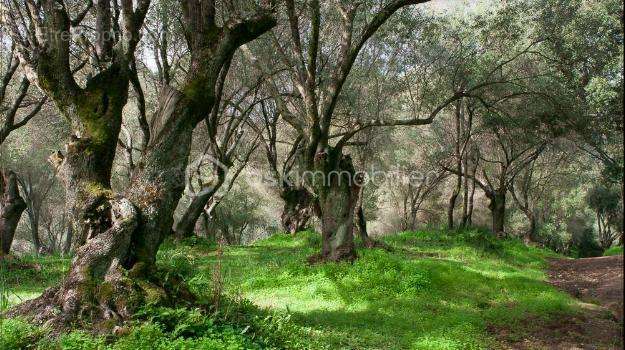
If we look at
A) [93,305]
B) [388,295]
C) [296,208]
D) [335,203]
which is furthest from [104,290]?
[296,208]

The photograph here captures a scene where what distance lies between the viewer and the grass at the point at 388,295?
8805mm

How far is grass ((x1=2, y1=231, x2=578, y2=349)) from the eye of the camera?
880cm

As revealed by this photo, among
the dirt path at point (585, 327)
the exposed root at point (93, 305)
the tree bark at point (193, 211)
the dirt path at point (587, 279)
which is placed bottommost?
the dirt path at point (585, 327)

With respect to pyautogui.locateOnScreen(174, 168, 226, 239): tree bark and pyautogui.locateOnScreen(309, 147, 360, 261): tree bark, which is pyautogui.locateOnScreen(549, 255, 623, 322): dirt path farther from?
pyautogui.locateOnScreen(174, 168, 226, 239): tree bark

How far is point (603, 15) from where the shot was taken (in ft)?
53.8

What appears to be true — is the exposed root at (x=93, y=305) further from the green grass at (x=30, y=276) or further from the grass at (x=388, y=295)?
the green grass at (x=30, y=276)

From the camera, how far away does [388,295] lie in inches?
448

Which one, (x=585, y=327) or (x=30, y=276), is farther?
(x=30, y=276)

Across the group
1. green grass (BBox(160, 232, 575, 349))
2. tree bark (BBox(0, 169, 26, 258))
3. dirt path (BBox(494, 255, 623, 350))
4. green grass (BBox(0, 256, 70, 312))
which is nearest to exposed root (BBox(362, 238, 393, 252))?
green grass (BBox(160, 232, 575, 349))

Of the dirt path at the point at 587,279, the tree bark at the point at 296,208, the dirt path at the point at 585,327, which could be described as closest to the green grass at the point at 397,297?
the dirt path at the point at 585,327

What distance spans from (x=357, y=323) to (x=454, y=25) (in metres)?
19.0

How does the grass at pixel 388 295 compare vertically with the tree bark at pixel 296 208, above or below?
below

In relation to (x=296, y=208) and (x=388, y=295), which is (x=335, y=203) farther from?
(x=296, y=208)

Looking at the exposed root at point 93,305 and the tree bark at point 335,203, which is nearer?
the exposed root at point 93,305
